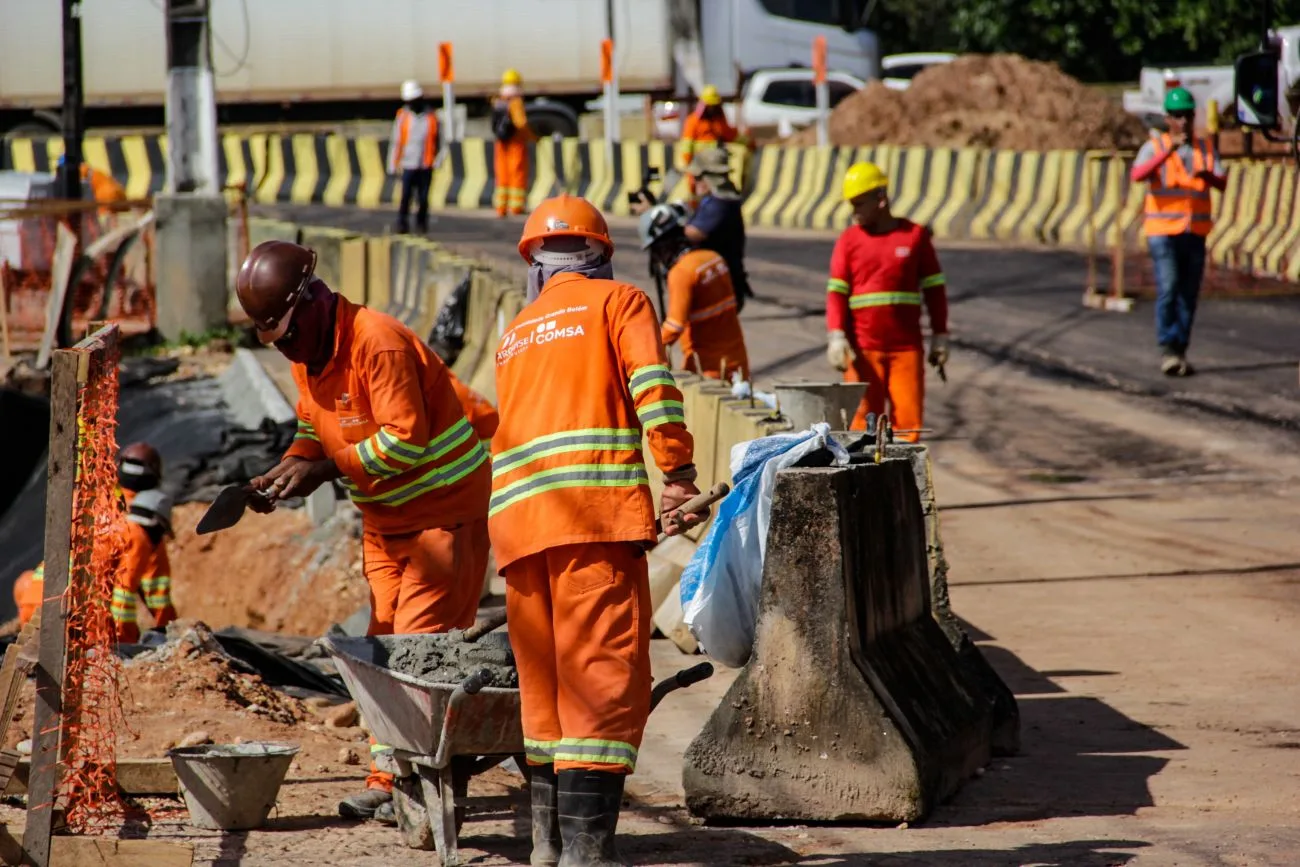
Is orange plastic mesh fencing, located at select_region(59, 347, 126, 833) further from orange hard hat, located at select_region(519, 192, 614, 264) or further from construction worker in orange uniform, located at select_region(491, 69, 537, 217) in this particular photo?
construction worker in orange uniform, located at select_region(491, 69, 537, 217)

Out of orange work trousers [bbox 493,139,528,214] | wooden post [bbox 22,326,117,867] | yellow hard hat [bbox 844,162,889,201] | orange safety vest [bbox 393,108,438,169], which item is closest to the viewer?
wooden post [bbox 22,326,117,867]

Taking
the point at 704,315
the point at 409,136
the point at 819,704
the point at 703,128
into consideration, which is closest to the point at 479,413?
the point at 819,704

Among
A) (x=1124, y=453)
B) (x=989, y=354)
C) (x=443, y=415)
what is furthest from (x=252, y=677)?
(x=989, y=354)

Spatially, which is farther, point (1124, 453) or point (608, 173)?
point (608, 173)

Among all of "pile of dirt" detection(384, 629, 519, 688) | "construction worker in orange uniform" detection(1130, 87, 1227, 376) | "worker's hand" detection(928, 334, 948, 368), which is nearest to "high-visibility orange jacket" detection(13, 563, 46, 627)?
"pile of dirt" detection(384, 629, 519, 688)

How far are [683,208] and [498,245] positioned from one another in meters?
12.1

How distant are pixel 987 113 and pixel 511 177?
8.03 m

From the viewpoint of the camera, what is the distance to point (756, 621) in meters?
6.22

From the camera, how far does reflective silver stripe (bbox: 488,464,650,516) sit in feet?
17.7

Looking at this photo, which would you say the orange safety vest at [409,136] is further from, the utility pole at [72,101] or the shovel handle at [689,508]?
the shovel handle at [689,508]

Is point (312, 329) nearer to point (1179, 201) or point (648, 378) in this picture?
point (648, 378)

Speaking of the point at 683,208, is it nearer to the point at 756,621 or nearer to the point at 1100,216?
the point at 756,621

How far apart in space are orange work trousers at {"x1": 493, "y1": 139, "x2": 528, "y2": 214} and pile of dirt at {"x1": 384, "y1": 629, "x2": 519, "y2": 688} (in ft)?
72.7

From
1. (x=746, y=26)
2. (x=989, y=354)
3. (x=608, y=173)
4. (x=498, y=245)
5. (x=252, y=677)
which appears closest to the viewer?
(x=252, y=677)
